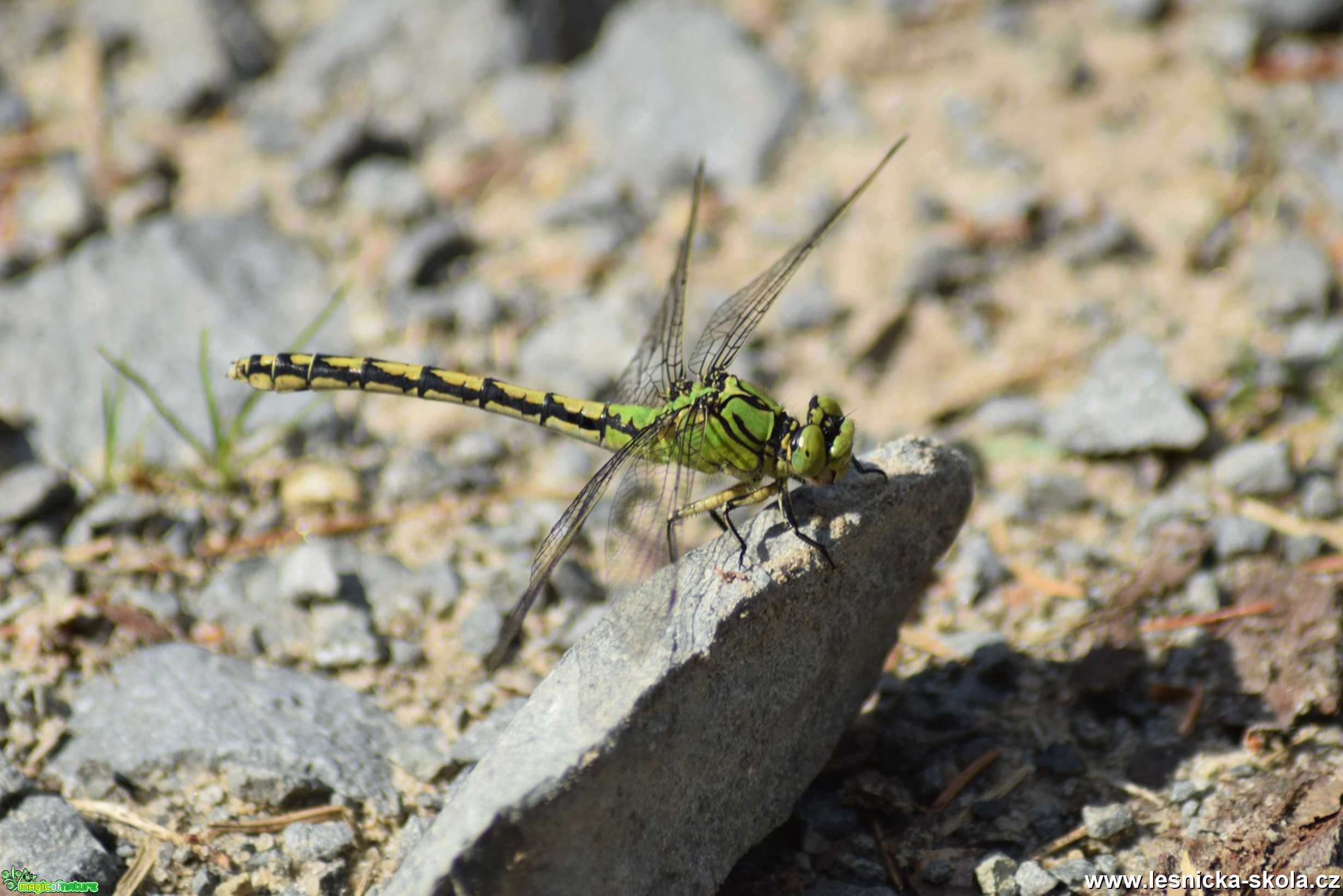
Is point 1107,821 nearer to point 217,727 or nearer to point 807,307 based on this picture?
point 217,727

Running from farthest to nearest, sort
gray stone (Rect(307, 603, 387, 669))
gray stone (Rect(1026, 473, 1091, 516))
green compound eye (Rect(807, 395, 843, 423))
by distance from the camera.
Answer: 1. gray stone (Rect(1026, 473, 1091, 516))
2. gray stone (Rect(307, 603, 387, 669))
3. green compound eye (Rect(807, 395, 843, 423))

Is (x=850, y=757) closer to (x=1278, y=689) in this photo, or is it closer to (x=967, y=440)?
(x=1278, y=689)

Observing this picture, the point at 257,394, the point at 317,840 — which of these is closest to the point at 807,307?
the point at 257,394

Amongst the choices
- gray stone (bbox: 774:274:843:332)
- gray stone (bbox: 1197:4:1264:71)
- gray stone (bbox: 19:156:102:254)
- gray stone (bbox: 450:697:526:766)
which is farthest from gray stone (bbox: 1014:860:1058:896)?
gray stone (bbox: 19:156:102:254)

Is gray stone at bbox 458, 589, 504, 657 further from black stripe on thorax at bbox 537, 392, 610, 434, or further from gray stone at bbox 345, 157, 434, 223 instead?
gray stone at bbox 345, 157, 434, 223

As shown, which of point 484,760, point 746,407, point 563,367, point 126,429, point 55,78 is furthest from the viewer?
point 55,78

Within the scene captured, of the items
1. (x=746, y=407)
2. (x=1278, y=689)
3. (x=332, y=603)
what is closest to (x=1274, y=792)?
(x=1278, y=689)
